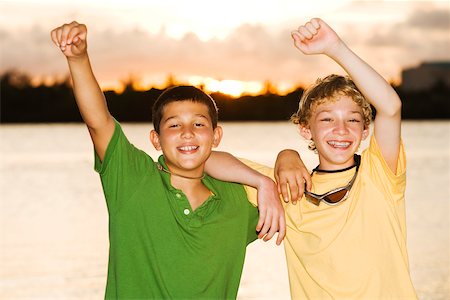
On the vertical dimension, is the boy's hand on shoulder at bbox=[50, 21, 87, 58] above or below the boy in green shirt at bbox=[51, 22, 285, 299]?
above

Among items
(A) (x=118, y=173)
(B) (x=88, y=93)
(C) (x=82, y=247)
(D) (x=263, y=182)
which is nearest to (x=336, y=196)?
(D) (x=263, y=182)

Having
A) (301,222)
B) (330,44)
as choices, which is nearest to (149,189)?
(301,222)

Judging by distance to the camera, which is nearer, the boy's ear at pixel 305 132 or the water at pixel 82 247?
the boy's ear at pixel 305 132

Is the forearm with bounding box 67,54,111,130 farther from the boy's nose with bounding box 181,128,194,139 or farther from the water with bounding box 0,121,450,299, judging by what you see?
the water with bounding box 0,121,450,299

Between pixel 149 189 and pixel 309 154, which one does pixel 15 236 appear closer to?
pixel 149 189

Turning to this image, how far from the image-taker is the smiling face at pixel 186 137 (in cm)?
351

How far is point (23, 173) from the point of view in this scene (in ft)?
78.3

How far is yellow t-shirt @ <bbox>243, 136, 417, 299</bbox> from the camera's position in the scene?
3311mm

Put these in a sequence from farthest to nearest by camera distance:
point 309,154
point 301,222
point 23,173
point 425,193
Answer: point 309,154 < point 23,173 < point 425,193 < point 301,222

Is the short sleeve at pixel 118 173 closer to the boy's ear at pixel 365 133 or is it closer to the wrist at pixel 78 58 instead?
the wrist at pixel 78 58

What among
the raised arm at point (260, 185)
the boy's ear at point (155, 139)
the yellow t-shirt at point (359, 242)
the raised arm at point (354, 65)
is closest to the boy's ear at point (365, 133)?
the yellow t-shirt at point (359, 242)

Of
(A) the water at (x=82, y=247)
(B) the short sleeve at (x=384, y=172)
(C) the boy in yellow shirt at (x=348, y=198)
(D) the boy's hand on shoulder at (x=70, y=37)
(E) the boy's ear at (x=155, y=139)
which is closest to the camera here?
(D) the boy's hand on shoulder at (x=70, y=37)

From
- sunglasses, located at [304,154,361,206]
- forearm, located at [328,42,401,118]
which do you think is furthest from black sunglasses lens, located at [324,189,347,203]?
forearm, located at [328,42,401,118]

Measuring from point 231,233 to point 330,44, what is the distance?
2.88ft
